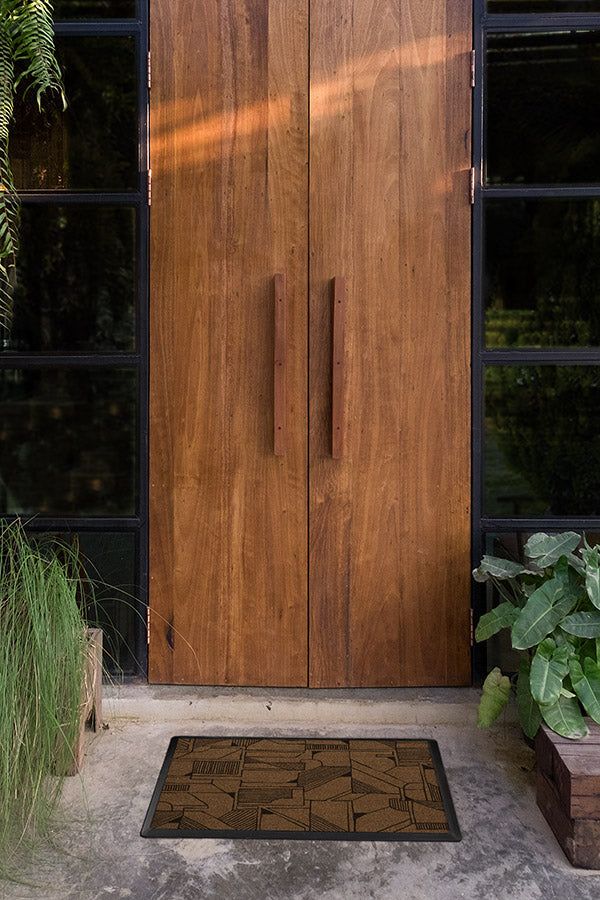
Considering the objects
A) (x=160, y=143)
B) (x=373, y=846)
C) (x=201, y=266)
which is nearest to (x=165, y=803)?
(x=373, y=846)

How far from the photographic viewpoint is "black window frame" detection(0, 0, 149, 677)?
9.06 ft

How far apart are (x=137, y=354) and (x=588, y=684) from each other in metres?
1.74

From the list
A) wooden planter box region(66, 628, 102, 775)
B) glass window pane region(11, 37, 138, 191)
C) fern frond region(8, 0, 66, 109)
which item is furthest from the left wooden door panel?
fern frond region(8, 0, 66, 109)

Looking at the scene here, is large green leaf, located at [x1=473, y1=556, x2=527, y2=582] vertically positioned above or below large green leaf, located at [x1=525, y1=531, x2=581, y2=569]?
below

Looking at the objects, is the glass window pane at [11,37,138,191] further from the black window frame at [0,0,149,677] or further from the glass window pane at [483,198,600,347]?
the glass window pane at [483,198,600,347]

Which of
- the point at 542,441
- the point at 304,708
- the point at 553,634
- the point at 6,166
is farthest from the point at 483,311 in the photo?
the point at 6,166

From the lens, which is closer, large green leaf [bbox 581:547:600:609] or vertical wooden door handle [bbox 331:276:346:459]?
large green leaf [bbox 581:547:600:609]

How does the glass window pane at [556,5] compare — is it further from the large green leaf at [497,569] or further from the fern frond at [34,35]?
the large green leaf at [497,569]

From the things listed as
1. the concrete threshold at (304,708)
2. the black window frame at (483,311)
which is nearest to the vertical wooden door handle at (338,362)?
the black window frame at (483,311)

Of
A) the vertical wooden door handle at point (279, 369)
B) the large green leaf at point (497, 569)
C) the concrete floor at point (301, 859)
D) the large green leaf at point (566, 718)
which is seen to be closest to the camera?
the concrete floor at point (301, 859)

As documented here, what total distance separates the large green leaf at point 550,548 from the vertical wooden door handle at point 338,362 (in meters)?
0.72

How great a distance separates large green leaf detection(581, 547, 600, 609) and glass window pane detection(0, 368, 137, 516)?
4.87 feet

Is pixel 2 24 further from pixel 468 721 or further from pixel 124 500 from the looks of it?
pixel 468 721

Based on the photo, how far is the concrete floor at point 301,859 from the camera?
192cm
